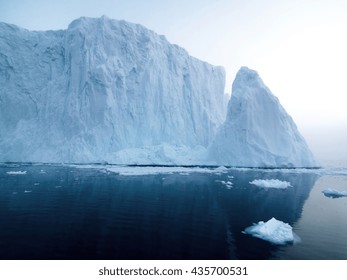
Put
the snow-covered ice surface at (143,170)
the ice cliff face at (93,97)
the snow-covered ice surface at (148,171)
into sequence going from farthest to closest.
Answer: the ice cliff face at (93,97) → the snow-covered ice surface at (143,170) → the snow-covered ice surface at (148,171)

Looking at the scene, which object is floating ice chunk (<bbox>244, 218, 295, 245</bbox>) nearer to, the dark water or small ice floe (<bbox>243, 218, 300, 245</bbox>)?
small ice floe (<bbox>243, 218, 300, 245</bbox>)

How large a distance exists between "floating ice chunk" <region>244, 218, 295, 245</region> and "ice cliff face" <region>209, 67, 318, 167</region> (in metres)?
31.7

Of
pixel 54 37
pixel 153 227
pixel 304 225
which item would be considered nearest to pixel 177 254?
pixel 153 227

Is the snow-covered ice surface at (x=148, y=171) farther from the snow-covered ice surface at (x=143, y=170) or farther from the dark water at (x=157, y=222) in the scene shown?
the dark water at (x=157, y=222)

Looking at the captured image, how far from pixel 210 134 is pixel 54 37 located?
3566cm

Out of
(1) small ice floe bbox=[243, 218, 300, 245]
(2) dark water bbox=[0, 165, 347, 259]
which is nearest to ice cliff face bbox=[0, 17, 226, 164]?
(2) dark water bbox=[0, 165, 347, 259]

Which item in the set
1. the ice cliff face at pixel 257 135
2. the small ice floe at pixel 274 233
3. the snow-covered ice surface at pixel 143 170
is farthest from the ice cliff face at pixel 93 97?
the small ice floe at pixel 274 233

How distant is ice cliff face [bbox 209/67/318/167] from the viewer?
138ft

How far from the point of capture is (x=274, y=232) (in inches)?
409

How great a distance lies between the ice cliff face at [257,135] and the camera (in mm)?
42156

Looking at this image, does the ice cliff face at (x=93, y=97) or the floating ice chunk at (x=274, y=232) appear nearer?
the floating ice chunk at (x=274, y=232)

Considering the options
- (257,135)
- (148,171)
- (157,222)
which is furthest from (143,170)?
(157,222)

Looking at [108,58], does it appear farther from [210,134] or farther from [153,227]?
[153,227]

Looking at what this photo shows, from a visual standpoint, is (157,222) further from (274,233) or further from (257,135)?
(257,135)
